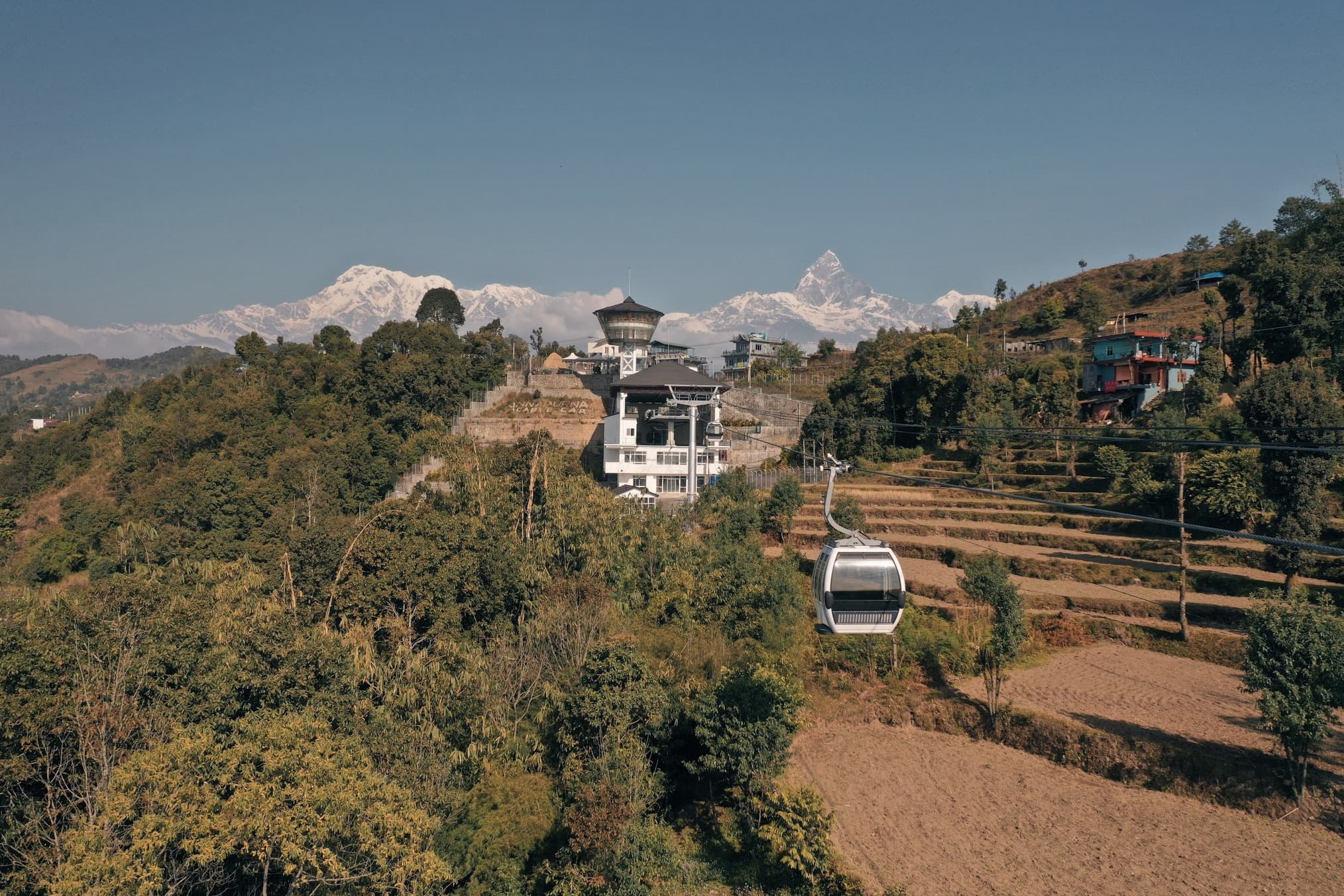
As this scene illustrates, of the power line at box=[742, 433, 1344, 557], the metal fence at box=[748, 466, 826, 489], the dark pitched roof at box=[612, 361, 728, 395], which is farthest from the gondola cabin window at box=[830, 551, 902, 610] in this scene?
the dark pitched roof at box=[612, 361, 728, 395]

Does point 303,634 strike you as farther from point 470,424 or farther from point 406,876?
point 470,424

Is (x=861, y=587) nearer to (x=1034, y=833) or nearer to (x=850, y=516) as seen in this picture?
(x=1034, y=833)

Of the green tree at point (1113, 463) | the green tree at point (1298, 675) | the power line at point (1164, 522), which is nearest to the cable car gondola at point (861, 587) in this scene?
the power line at point (1164, 522)

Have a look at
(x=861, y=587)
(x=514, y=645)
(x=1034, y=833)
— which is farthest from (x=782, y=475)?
(x=861, y=587)

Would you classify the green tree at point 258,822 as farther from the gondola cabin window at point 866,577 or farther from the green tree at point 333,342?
the green tree at point 333,342

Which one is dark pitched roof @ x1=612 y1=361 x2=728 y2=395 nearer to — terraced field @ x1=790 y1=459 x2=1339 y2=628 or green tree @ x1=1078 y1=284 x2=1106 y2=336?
terraced field @ x1=790 y1=459 x2=1339 y2=628

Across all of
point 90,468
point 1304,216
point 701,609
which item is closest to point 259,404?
point 90,468
